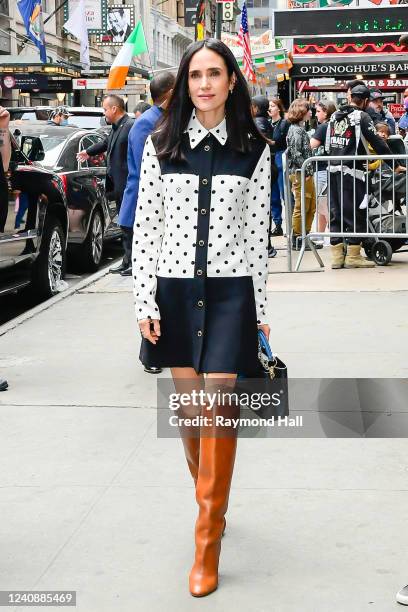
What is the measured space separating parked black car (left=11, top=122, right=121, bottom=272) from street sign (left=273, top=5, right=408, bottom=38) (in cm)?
666

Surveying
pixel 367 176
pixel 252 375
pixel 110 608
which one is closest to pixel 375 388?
pixel 252 375

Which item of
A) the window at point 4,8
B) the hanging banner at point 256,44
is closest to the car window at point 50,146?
the hanging banner at point 256,44

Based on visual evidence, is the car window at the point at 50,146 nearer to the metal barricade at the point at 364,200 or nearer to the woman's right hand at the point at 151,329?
the metal barricade at the point at 364,200

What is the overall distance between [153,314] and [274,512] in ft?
3.78

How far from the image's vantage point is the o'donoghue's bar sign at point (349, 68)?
2131 cm

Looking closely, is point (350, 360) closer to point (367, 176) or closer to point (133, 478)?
point (133, 478)

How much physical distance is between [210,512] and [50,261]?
702 centimetres

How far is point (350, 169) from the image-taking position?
1117 cm

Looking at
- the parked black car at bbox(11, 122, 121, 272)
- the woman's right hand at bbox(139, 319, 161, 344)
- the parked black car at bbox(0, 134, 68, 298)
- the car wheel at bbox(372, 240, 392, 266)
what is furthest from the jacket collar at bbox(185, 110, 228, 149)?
the car wheel at bbox(372, 240, 392, 266)

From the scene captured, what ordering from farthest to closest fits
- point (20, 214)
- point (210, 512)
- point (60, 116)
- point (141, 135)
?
point (60, 116), point (20, 214), point (141, 135), point (210, 512)

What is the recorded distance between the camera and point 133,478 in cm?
483

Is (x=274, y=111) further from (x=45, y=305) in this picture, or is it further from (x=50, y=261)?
(x=45, y=305)

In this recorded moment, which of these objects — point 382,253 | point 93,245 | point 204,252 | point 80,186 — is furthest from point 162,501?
point 93,245

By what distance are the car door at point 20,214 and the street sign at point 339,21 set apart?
9893mm
